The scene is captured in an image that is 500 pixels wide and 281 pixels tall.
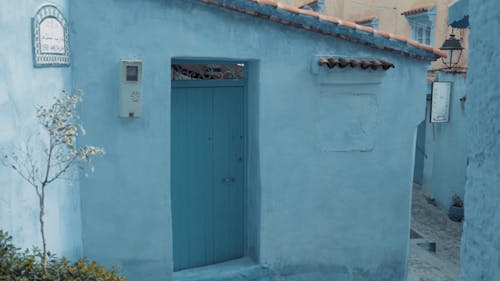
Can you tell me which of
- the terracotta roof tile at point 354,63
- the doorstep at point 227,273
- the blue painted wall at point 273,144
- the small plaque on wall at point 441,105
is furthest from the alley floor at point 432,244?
the terracotta roof tile at point 354,63

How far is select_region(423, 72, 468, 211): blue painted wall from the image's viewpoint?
1306cm

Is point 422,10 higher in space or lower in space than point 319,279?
higher

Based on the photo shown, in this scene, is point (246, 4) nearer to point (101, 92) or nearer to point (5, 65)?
point (101, 92)

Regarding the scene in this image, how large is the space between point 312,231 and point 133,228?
7.36 ft

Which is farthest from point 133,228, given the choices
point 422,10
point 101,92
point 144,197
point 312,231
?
point 422,10

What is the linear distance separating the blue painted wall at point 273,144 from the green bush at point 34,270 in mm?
2008

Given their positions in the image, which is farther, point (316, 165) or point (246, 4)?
point (316, 165)

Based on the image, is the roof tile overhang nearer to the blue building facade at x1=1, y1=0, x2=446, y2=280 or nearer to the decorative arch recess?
the blue building facade at x1=1, y1=0, x2=446, y2=280

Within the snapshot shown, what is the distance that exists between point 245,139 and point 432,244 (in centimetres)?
476

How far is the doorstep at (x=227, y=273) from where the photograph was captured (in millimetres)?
6488

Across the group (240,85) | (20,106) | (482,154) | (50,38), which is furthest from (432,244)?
(482,154)

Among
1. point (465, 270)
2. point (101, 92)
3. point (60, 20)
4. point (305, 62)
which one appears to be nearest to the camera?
point (465, 270)

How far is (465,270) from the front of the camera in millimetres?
2494

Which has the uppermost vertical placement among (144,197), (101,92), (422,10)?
(422,10)
